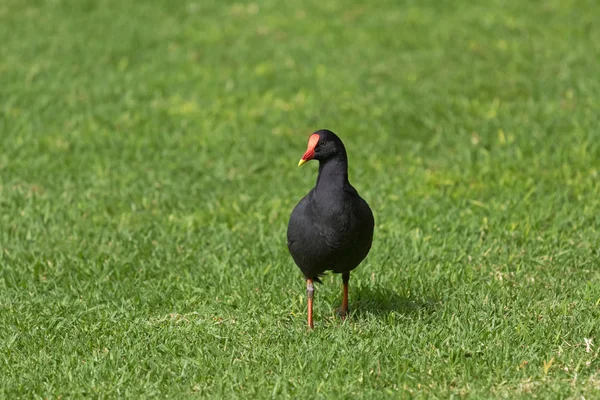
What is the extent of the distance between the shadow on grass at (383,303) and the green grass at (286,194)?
0.02m

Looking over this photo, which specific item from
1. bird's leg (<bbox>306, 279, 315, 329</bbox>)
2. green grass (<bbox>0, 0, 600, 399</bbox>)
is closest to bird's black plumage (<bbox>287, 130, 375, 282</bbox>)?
bird's leg (<bbox>306, 279, 315, 329</bbox>)

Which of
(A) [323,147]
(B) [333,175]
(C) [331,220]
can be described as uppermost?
(A) [323,147]

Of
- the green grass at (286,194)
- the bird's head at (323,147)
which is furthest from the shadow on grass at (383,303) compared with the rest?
the bird's head at (323,147)

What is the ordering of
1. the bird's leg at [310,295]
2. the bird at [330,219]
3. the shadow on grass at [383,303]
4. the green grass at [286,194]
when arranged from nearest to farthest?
the green grass at [286,194], the bird at [330,219], the bird's leg at [310,295], the shadow on grass at [383,303]

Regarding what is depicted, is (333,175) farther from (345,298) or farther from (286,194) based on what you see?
(286,194)

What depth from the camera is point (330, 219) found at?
5.14m

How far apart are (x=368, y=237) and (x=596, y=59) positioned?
22.0 feet

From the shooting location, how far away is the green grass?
5.01 m

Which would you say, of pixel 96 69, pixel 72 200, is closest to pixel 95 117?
pixel 96 69

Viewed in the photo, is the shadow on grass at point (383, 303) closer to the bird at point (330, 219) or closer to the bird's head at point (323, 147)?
the bird at point (330, 219)

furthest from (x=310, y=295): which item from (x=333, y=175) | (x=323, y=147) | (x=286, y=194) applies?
(x=286, y=194)

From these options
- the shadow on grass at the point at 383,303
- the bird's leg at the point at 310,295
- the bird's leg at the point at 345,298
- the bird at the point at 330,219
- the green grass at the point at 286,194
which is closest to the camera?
the green grass at the point at 286,194

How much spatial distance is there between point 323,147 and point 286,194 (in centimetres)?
288

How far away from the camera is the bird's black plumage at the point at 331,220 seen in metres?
5.15
